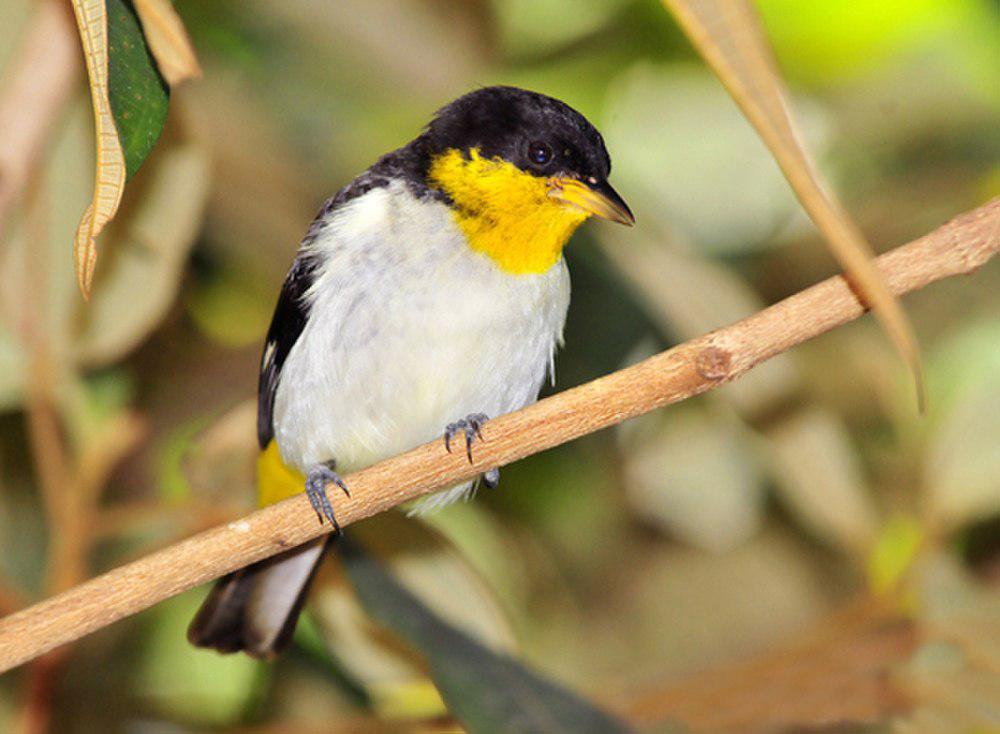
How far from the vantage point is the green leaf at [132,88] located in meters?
1.36

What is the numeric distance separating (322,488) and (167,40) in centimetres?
76

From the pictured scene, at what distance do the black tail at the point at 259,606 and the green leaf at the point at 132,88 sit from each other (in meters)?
1.03

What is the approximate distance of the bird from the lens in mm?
2014

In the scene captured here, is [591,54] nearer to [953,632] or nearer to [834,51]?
[834,51]

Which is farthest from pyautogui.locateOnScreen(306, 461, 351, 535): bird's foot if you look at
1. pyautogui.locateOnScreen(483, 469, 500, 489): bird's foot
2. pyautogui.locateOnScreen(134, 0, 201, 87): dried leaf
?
pyautogui.locateOnScreen(134, 0, 201, 87): dried leaf

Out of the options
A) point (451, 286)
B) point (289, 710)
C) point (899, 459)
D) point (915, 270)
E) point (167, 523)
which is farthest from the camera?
point (899, 459)

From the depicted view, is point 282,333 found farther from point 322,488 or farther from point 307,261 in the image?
point 322,488

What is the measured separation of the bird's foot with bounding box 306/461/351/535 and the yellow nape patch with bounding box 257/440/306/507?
0.08 meters

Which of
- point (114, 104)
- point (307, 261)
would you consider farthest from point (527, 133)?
point (114, 104)

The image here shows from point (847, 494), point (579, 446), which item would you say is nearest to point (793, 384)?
point (847, 494)

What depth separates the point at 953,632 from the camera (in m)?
2.08

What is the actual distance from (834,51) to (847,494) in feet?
2.81

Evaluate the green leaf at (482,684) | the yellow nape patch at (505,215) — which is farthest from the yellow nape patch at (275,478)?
the yellow nape patch at (505,215)

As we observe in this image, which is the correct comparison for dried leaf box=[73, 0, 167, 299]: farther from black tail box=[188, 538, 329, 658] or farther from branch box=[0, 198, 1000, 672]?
black tail box=[188, 538, 329, 658]
